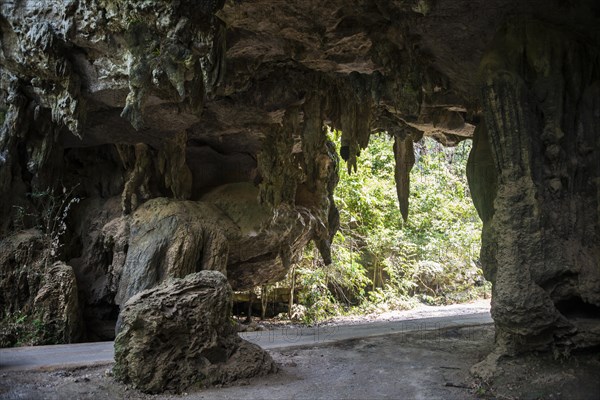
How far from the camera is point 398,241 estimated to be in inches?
703

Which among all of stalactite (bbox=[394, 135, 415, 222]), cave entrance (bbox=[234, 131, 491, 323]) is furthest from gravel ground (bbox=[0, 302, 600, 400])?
cave entrance (bbox=[234, 131, 491, 323])

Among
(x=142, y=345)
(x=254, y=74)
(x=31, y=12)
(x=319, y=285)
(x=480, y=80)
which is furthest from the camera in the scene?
(x=319, y=285)

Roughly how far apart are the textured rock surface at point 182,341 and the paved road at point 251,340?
1214 mm

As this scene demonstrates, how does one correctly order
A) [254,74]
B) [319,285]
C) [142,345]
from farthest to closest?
[319,285] → [254,74] → [142,345]

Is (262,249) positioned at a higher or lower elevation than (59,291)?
higher

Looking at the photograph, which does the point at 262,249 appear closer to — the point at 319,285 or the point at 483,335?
the point at 319,285

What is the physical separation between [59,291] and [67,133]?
340 cm

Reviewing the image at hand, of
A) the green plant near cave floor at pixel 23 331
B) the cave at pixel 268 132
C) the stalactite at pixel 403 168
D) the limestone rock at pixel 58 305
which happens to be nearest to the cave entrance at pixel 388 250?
the cave at pixel 268 132

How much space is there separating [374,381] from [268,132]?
21.3ft

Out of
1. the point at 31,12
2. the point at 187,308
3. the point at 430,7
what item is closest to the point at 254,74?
the point at 31,12

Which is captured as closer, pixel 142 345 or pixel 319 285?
pixel 142 345

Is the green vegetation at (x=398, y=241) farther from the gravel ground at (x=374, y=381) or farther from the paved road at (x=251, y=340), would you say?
the gravel ground at (x=374, y=381)

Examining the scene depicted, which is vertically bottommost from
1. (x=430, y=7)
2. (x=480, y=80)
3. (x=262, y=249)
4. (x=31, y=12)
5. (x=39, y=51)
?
(x=262, y=249)

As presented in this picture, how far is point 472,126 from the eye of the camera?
1073 centimetres
